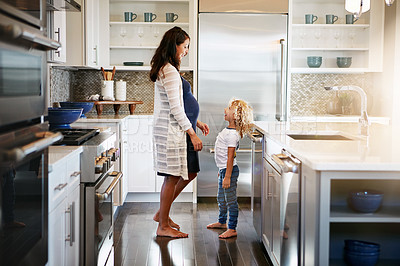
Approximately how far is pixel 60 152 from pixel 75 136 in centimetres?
55

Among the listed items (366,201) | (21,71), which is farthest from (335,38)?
(21,71)

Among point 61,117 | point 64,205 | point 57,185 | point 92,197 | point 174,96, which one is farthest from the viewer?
point 174,96

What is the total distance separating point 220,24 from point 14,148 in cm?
419

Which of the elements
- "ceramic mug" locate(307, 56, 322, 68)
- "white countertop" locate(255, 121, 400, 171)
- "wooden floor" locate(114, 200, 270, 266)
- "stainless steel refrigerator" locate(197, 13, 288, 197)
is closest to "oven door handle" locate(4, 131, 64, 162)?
"white countertop" locate(255, 121, 400, 171)

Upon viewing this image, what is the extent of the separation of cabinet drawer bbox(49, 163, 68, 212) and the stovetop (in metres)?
0.39

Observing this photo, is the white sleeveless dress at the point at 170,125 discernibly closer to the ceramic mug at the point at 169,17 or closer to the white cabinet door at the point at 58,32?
the white cabinet door at the point at 58,32

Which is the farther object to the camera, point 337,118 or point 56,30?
point 337,118

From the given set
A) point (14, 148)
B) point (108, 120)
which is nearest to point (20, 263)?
point (14, 148)

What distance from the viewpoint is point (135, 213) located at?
5.02 meters

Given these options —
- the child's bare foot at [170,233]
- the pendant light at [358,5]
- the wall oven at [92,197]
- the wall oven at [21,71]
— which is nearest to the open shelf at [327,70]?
Result: the pendant light at [358,5]

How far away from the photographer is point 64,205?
2377 millimetres

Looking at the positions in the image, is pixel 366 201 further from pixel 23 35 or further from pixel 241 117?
pixel 241 117

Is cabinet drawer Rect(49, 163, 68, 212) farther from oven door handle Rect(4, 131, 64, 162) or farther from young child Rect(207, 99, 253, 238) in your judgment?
young child Rect(207, 99, 253, 238)

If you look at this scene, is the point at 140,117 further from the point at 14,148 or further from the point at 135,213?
the point at 14,148
